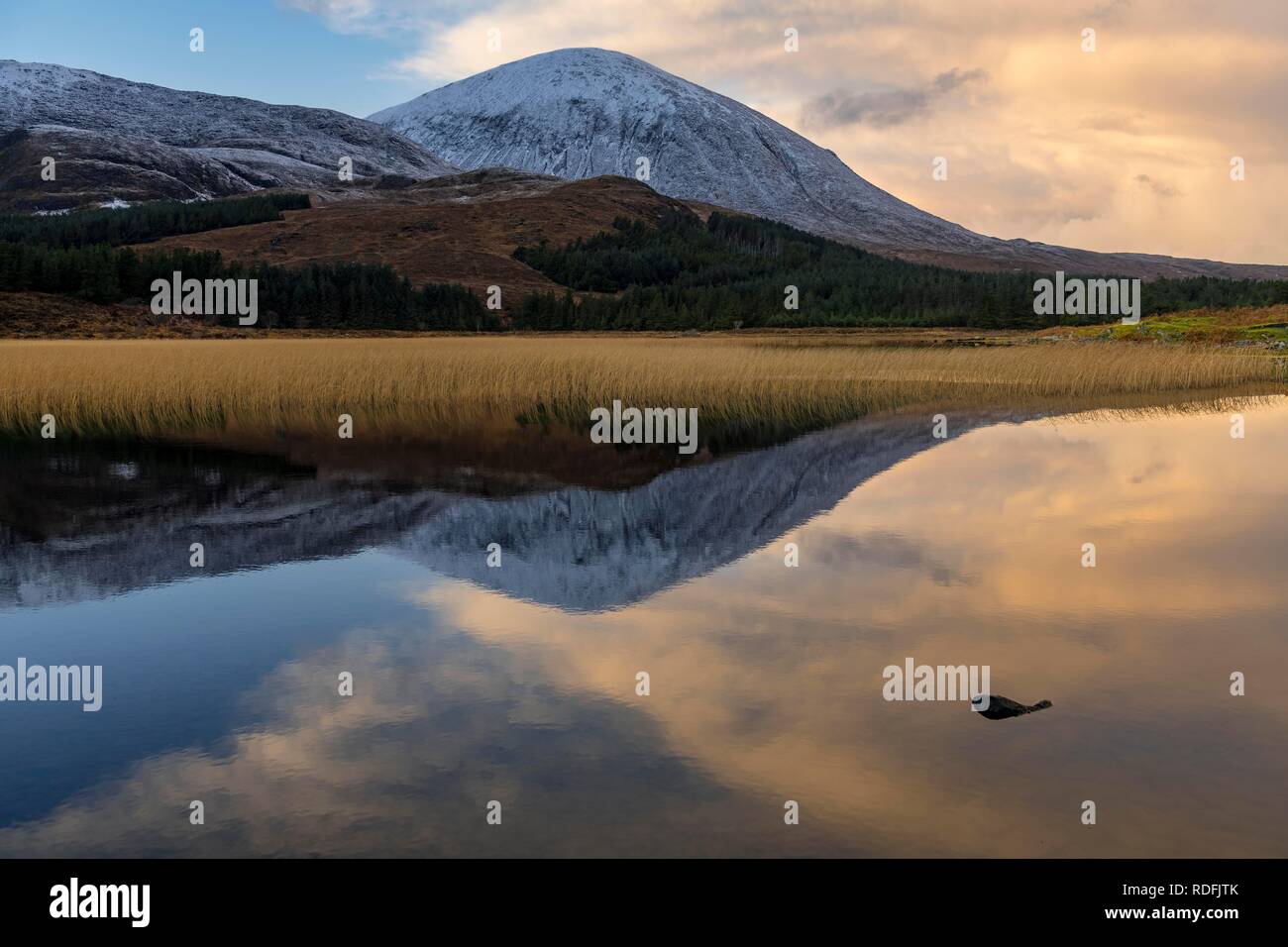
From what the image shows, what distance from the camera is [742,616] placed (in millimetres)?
10117

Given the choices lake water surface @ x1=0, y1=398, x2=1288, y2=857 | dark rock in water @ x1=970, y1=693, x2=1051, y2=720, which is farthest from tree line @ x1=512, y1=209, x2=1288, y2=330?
dark rock in water @ x1=970, y1=693, x2=1051, y2=720

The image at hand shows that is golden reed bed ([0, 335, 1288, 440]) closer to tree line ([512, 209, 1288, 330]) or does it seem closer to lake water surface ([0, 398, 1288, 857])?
lake water surface ([0, 398, 1288, 857])

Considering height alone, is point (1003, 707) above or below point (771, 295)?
below

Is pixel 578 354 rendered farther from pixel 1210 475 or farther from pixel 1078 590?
pixel 1078 590

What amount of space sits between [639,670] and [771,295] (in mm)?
153878

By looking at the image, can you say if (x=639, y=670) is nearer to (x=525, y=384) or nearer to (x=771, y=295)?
(x=525, y=384)

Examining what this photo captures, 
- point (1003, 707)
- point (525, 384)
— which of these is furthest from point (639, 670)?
point (525, 384)

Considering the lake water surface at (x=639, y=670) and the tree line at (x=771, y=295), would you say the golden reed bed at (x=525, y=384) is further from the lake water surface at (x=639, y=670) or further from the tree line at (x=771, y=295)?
the tree line at (x=771, y=295)

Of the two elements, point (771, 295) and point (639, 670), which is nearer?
point (639, 670)

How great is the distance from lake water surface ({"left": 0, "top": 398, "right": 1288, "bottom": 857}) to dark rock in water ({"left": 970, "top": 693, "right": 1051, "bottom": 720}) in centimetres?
10

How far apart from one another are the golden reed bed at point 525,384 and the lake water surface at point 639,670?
1118 centimetres

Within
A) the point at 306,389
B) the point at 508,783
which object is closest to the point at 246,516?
the point at 508,783

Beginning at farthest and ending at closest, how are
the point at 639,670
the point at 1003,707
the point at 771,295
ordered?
the point at 771,295 → the point at 639,670 → the point at 1003,707

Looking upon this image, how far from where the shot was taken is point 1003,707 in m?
7.51
